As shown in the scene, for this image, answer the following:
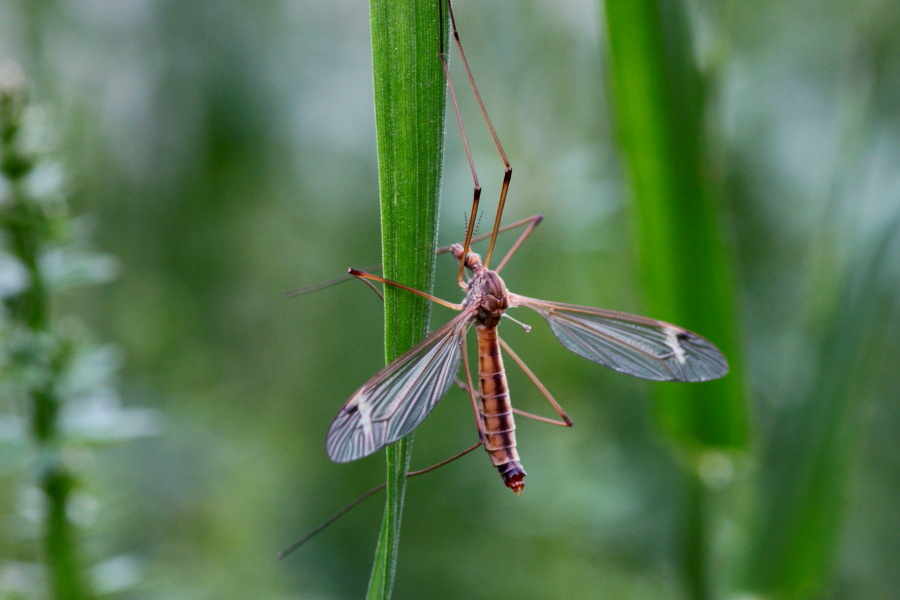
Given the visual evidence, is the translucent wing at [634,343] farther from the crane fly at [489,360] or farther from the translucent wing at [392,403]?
the translucent wing at [392,403]

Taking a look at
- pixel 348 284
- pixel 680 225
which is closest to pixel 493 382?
pixel 680 225

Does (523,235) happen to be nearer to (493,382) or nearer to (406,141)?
(493,382)

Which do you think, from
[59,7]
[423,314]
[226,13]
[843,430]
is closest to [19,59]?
[59,7]

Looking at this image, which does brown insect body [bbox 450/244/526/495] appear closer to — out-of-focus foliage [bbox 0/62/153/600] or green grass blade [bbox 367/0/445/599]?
green grass blade [bbox 367/0/445/599]

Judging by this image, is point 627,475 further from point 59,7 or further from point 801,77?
point 59,7

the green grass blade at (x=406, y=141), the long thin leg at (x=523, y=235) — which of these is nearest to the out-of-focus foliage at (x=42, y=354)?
the green grass blade at (x=406, y=141)
